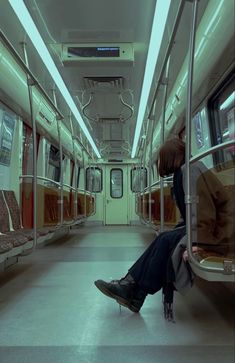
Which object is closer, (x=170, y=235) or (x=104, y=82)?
(x=170, y=235)

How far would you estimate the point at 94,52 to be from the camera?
467 centimetres

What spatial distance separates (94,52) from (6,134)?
70.1 inches

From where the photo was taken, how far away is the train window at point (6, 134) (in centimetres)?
549

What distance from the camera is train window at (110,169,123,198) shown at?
51.2 ft

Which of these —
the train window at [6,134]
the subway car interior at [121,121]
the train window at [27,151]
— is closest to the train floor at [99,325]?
the subway car interior at [121,121]

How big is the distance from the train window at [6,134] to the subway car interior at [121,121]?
0.02 metres

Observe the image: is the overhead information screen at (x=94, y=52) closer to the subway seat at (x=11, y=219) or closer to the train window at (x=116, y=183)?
the subway seat at (x=11, y=219)

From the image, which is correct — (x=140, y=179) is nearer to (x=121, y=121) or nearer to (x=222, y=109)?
(x=121, y=121)

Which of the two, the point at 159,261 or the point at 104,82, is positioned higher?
the point at 104,82

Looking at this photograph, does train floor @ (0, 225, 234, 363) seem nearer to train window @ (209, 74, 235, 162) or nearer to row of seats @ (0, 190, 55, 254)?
row of seats @ (0, 190, 55, 254)

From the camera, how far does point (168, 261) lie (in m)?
2.85

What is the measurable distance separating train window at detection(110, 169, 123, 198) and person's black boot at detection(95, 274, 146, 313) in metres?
12.5

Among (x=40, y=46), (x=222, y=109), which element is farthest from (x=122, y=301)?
(x=40, y=46)

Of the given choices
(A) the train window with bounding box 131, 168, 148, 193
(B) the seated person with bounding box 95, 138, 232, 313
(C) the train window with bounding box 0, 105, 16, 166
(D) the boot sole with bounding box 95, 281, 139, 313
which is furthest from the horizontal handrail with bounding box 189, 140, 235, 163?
(A) the train window with bounding box 131, 168, 148, 193
